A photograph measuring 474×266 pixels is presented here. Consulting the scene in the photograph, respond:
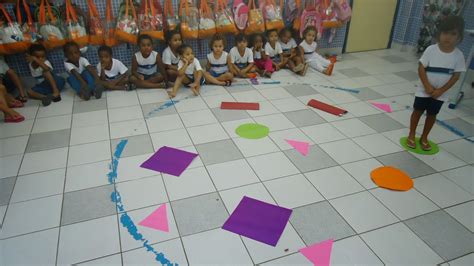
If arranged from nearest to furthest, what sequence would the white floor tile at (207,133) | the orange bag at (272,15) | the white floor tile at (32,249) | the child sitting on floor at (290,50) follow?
the white floor tile at (32,249) < the white floor tile at (207,133) < the orange bag at (272,15) < the child sitting on floor at (290,50)

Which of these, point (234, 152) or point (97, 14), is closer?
point (234, 152)

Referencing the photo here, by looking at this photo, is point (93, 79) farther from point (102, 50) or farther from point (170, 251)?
point (170, 251)

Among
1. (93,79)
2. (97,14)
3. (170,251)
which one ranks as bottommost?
(170,251)

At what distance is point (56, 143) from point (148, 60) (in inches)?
58.9

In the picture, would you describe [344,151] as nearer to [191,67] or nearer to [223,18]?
[191,67]

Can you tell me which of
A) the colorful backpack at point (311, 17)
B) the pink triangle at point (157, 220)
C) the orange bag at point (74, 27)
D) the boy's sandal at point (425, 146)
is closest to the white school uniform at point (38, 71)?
the orange bag at point (74, 27)

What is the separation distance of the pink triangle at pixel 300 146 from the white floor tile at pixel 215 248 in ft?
3.35

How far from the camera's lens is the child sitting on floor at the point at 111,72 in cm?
360

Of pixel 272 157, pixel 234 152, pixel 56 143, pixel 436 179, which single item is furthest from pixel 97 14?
pixel 436 179

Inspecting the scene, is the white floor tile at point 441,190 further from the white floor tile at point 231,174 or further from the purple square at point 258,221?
the white floor tile at point 231,174

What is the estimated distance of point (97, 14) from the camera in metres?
3.56

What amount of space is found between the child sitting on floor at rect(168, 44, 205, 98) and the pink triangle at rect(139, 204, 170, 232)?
1855 mm

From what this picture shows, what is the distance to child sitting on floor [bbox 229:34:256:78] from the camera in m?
3.99

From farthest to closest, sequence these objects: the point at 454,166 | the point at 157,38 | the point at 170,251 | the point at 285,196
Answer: the point at 157,38 → the point at 454,166 → the point at 285,196 → the point at 170,251
